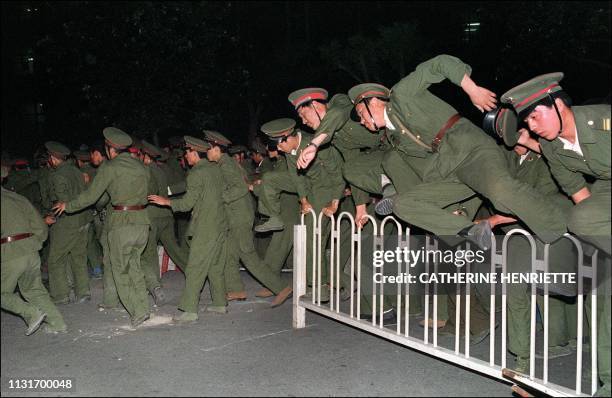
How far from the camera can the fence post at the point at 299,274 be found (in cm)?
677

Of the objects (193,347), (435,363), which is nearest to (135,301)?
(193,347)

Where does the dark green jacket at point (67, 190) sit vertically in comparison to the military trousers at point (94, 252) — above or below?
above

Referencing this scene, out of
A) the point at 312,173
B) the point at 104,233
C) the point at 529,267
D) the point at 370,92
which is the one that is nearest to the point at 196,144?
the point at 312,173

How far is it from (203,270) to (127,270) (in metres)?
0.89

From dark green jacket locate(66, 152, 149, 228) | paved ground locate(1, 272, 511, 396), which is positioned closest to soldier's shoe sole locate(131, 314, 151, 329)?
paved ground locate(1, 272, 511, 396)

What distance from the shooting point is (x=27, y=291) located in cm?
650

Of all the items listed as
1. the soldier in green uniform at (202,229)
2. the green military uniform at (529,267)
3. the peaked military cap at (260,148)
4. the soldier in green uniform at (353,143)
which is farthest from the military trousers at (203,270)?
the peaked military cap at (260,148)

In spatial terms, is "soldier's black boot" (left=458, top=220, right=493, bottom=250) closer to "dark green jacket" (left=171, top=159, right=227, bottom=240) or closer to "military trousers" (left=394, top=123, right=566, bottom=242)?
"military trousers" (left=394, top=123, right=566, bottom=242)

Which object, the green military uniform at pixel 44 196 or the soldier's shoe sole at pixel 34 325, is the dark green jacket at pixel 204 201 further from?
the green military uniform at pixel 44 196

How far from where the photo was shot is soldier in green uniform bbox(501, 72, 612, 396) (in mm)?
3920

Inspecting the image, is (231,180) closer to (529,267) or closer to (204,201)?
(204,201)

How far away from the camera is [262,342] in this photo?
6320 millimetres

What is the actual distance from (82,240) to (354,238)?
15.6 feet

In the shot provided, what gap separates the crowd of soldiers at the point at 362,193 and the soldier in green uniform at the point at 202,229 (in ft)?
0.05
